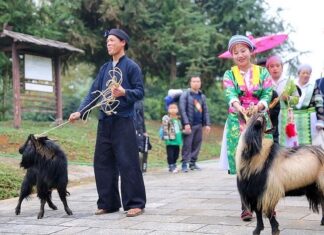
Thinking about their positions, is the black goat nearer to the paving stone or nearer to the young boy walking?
the paving stone

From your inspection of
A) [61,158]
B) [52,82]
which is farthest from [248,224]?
[52,82]

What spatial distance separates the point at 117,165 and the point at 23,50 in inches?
389

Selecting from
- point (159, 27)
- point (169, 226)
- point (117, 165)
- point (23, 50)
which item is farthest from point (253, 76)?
point (159, 27)

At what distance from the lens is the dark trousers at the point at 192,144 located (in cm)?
1079

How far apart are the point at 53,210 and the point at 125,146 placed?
1.35 metres

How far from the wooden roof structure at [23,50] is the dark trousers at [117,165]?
29.5 feet

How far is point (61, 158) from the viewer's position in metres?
5.95

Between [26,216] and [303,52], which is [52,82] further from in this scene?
[303,52]

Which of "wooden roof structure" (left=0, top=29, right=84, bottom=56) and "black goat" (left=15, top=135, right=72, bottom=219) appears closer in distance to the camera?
"black goat" (left=15, top=135, right=72, bottom=219)

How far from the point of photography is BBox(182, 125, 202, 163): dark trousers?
35.4ft

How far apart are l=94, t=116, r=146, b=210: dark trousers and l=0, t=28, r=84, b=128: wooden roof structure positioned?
29.5ft

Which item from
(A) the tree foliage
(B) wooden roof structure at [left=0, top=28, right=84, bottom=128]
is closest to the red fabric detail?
(B) wooden roof structure at [left=0, top=28, right=84, bottom=128]

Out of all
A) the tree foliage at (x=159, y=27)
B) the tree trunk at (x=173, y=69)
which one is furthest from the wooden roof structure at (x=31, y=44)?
the tree trunk at (x=173, y=69)

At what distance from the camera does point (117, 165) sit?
5.97 metres
